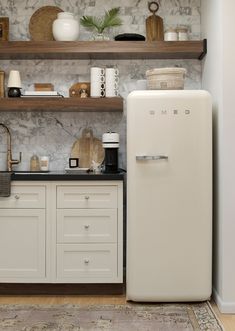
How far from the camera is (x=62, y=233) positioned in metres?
3.38

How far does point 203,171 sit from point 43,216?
1.22m

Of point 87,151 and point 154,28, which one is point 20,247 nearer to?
point 87,151

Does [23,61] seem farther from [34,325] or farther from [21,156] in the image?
[34,325]

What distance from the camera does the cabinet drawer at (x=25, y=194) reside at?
133 inches

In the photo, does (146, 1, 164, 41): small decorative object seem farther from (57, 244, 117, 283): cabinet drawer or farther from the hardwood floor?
the hardwood floor

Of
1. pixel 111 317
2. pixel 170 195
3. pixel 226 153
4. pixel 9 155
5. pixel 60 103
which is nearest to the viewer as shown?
pixel 111 317

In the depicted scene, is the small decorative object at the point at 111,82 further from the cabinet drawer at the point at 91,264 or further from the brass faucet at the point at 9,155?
the cabinet drawer at the point at 91,264

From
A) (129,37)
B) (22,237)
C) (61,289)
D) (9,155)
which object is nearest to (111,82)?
(129,37)

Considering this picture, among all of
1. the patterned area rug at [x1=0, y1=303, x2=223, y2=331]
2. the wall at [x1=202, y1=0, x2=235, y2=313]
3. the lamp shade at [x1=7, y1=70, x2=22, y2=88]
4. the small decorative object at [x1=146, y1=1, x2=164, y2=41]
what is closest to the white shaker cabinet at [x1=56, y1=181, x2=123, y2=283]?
the patterned area rug at [x1=0, y1=303, x2=223, y2=331]

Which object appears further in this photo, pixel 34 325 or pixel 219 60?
pixel 219 60

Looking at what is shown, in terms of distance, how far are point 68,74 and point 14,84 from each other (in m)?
0.49

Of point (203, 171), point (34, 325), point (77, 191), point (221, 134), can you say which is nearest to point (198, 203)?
point (203, 171)

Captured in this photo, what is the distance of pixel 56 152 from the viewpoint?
396 centimetres

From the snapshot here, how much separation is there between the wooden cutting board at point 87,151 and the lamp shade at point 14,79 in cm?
70
